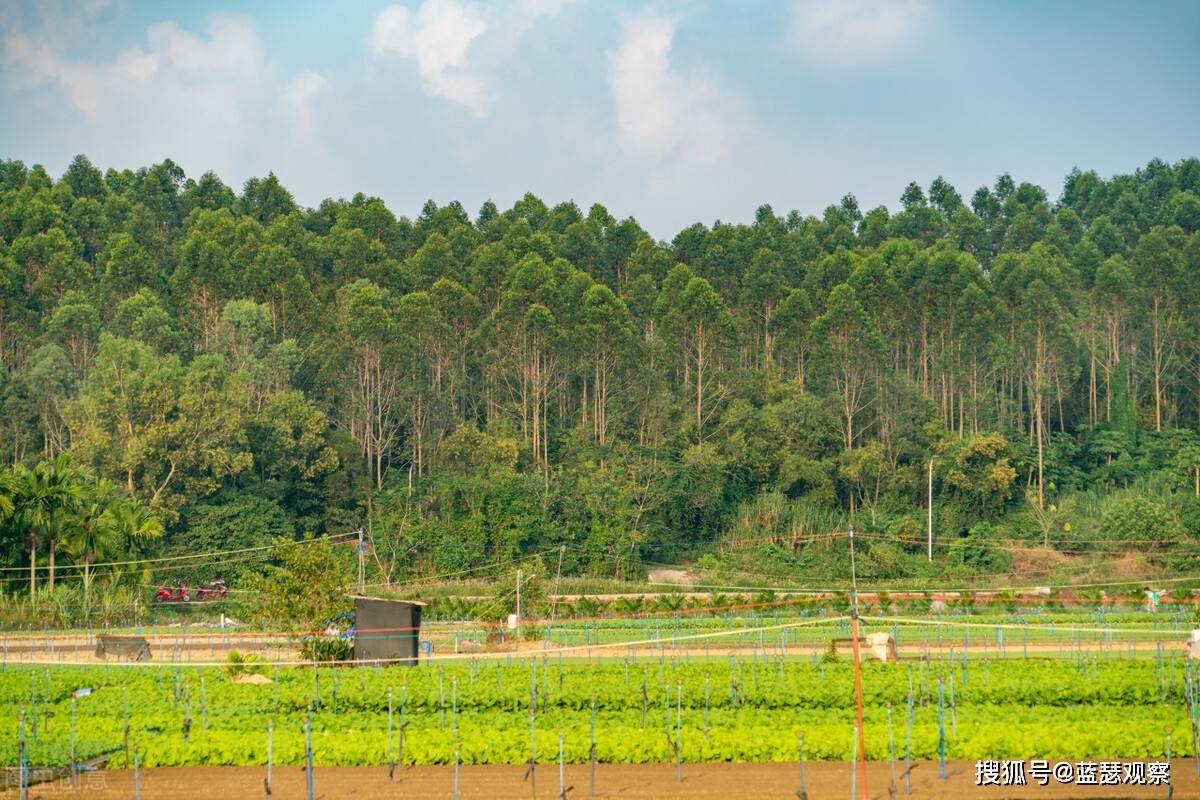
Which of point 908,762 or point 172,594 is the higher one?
point 172,594

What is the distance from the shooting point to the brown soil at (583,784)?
30250 mm

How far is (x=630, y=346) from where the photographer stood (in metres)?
101

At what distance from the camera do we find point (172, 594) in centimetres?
7644

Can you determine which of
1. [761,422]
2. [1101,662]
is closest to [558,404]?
[761,422]

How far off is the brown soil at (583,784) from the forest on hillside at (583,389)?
3922cm

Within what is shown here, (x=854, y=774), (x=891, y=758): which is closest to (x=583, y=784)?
(x=854, y=774)

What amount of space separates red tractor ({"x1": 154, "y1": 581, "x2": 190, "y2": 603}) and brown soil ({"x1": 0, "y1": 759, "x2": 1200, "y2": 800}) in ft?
141

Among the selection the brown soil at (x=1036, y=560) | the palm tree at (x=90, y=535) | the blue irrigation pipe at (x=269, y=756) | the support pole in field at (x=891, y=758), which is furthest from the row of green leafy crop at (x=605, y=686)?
the brown soil at (x=1036, y=560)

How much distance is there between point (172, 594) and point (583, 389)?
34.5 m

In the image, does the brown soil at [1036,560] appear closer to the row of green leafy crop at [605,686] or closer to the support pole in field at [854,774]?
the row of green leafy crop at [605,686]

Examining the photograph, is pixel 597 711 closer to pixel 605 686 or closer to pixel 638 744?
pixel 605 686

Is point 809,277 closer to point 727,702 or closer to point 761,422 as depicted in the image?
point 761,422

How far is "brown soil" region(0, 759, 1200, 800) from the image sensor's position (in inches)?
1191

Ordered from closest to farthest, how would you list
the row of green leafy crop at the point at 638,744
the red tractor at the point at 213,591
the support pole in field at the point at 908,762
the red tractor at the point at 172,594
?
the support pole in field at the point at 908,762, the row of green leafy crop at the point at 638,744, the red tractor at the point at 172,594, the red tractor at the point at 213,591
